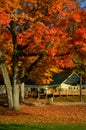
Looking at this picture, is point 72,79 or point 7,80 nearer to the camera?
point 7,80

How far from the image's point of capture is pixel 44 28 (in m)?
29.1

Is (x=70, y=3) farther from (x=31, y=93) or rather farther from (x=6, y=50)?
(x=31, y=93)

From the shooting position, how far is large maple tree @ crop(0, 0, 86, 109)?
28.8 m

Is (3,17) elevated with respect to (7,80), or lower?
elevated

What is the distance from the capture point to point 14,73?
3419 centimetres

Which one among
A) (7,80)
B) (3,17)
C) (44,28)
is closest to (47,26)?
(44,28)

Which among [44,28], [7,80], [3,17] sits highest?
[3,17]

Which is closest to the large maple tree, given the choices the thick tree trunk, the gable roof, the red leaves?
the red leaves

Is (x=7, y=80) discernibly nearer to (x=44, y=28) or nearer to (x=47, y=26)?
(x=47, y=26)

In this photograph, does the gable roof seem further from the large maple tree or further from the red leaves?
the red leaves

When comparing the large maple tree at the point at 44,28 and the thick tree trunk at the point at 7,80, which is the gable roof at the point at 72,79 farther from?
the thick tree trunk at the point at 7,80

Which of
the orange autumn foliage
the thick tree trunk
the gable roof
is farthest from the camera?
the gable roof

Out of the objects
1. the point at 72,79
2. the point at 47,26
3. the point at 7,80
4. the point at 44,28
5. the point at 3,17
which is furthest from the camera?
the point at 72,79

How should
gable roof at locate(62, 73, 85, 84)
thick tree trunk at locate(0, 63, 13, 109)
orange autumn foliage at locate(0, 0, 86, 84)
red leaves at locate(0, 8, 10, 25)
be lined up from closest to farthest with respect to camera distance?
red leaves at locate(0, 8, 10, 25) < orange autumn foliage at locate(0, 0, 86, 84) < thick tree trunk at locate(0, 63, 13, 109) < gable roof at locate(62, 73, 85, 84)
